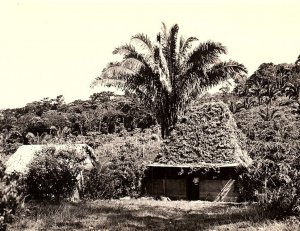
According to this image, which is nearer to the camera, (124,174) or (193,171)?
(193,171)

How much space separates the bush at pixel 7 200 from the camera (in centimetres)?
916

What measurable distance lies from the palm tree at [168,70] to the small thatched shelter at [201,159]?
241cm

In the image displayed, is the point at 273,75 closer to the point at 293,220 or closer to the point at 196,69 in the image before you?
the point at 196,69

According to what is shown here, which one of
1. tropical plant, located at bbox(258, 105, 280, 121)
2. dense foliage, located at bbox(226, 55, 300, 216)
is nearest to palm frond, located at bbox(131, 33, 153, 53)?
dense foliage, located at bbox(226, 55, 300, 216)

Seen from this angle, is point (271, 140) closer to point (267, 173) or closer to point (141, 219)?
point (267, 173)

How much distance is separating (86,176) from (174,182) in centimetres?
493

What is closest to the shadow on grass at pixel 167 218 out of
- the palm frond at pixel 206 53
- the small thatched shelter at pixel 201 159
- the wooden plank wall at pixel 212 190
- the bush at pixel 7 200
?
the bush at pixel 7 200

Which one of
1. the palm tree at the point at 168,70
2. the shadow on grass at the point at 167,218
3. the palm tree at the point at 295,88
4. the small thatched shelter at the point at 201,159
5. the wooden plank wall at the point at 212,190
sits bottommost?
the shadow on grass at the point at 167,218

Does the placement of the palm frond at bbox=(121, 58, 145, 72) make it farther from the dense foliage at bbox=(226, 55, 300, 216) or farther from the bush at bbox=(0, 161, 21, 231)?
the bush at bbox=(0, 161, 21, 231)

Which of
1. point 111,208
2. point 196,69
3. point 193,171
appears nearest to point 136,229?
point 111,208

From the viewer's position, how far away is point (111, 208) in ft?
51.5

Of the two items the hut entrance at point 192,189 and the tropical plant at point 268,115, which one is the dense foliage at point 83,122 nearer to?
the tropical plant at point 268,115

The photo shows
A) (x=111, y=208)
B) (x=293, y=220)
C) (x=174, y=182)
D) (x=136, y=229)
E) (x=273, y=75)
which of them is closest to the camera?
(x=293, y=220)

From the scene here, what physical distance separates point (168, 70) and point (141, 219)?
9225 mm
